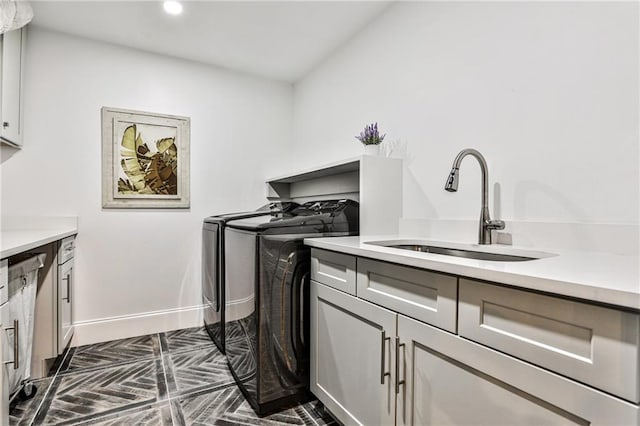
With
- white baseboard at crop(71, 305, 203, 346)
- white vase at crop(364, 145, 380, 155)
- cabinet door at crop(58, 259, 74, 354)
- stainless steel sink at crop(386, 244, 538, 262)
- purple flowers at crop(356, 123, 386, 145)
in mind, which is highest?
purple flowers at crop(356, 123, 386, 145)

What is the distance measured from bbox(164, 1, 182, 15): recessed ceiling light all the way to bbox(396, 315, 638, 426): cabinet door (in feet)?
7.86

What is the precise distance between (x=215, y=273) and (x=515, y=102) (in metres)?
2.17

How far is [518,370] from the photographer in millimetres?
823

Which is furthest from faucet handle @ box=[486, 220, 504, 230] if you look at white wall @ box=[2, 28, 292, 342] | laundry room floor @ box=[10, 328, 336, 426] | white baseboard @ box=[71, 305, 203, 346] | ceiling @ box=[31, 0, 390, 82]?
white baseboard @ box=[71, 305, 203, 346]

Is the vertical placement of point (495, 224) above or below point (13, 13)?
below

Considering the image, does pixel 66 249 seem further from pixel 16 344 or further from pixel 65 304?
pixel 16 344

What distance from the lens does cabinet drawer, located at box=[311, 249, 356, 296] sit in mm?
1455

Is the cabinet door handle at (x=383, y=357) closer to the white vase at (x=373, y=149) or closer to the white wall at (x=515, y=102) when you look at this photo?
the white wall at (x=515, y=102)

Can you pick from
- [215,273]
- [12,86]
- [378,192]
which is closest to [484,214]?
[378,192]

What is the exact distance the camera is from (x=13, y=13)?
1849mm

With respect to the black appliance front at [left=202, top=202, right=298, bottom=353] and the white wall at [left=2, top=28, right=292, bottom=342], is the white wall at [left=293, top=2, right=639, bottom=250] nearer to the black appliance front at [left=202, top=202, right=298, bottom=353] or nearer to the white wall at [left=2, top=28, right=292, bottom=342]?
the black appliance front at [left=202, top=202, right=298, bottom=353]

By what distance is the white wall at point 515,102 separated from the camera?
1220 mm

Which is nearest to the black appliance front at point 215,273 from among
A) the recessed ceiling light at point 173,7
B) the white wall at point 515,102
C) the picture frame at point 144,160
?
the picture frame at point 144,160

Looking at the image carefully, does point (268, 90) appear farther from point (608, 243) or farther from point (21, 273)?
point (608, 243)
